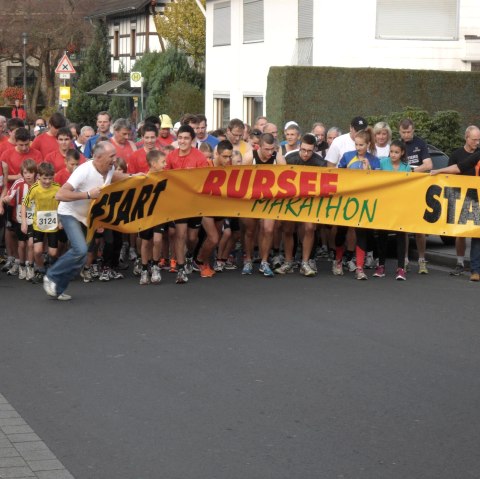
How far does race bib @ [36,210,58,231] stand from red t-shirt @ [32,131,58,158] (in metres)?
1.95

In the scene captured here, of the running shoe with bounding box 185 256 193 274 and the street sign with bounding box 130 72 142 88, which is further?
the street sign with bounding box 130 72 142 88

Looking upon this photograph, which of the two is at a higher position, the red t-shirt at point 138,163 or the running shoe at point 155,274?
the red t-shirt at point 138,163

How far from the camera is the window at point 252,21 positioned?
135 ft

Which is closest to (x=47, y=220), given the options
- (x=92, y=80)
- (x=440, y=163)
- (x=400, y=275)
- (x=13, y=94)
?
(x=400, y=275)

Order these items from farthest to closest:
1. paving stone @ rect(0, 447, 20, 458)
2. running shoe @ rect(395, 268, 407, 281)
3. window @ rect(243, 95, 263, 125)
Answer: window @ rect(243, 95, 263, 125) < running shoe @ rect(395, 268, 407, 281) < paving stone @ rect(0, 447, 20, 458)

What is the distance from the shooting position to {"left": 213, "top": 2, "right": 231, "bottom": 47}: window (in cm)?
4450

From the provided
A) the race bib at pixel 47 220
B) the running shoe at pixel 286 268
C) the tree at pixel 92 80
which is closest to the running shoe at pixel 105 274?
the race bib at pixel 47 220

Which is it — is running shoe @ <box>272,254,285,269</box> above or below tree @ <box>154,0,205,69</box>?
below

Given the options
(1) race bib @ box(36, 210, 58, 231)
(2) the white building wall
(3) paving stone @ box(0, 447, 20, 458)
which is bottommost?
(3) paving stone @ box(0, 447, 20, 458)

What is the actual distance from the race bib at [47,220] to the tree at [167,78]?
123 feet

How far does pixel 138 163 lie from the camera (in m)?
15.5

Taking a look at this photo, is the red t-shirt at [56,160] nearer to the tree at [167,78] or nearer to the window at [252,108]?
the window at [252,108]

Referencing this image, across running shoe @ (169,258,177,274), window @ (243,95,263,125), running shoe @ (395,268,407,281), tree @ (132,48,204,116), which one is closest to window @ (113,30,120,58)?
tree @ (132,48,204,116)

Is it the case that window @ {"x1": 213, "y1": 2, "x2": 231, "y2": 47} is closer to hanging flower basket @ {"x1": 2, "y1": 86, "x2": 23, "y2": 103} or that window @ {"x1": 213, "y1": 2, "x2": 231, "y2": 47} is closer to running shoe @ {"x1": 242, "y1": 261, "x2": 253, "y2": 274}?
running shoe @ {"x1": 242, "y1": 261, "x2": 253, "y2": 274}
